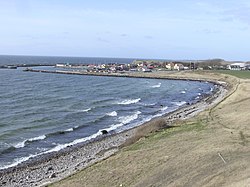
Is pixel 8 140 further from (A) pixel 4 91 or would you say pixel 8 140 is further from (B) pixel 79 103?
(A) pixel 4 91

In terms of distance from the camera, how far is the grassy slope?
60.2ft

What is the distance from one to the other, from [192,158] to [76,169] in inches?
287

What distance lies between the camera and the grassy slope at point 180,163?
1834cm

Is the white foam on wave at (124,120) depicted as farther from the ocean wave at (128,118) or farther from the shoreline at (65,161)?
the shoreline at (65,161)

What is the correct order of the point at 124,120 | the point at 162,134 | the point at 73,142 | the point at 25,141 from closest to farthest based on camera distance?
the point at 162,134, the point at 25,141, the point at 73,142, the point at 124,120

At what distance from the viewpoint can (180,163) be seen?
2086 cm

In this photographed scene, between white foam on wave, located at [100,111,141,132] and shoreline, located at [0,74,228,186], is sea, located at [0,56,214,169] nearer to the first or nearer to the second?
white foam on wave, located at [100,111,141,132]

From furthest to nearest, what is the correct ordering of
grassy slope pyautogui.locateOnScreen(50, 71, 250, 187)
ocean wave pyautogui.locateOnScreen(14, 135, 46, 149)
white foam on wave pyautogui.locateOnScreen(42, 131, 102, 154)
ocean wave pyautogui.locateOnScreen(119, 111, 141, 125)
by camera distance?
ocean wave pyautogui.locateOnScreen(119, 111, 141, 125)
ocean wave pyautogui.locateOnScreen(14, 135, 46, 149)
white foam on wave pyautogui.locateOnScreen(42, 131, 102, 154)
grassy slope pyautogui.locateOnScreen(50, 71, 250, 187)

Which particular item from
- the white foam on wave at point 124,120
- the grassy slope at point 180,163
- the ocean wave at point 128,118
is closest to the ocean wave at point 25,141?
the white foam on wave at point 124,120

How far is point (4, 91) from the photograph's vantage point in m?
67.1

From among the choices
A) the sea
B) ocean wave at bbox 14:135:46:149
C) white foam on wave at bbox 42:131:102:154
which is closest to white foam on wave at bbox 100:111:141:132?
the sea

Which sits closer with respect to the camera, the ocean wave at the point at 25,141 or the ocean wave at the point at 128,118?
the ocean wave at the point at 25,141

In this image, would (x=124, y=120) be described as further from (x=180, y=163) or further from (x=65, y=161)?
(x=180, y=163)

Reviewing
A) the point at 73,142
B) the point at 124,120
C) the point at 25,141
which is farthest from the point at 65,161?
the point at 124,120
